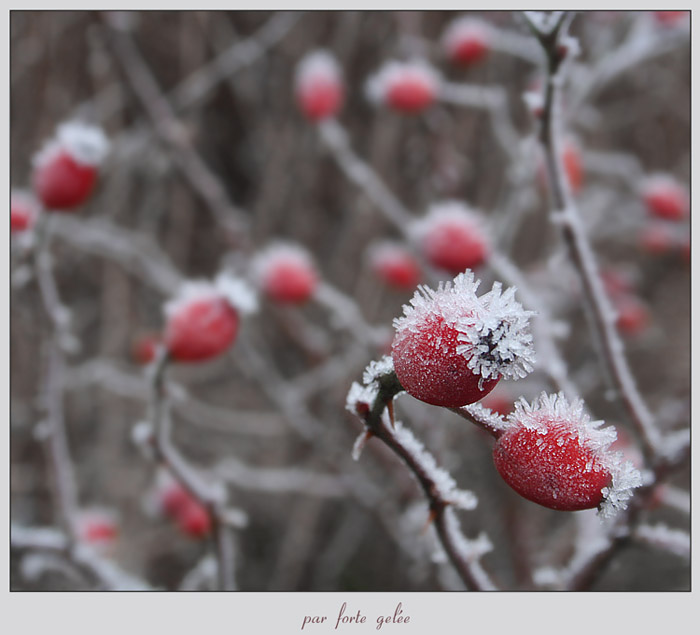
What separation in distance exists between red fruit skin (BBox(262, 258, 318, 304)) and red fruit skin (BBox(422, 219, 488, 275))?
0.32m

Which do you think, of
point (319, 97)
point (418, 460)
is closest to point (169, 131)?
point (319, 97)

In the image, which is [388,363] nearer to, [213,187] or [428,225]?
[428,225]

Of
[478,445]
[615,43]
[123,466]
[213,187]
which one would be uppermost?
[615,43]

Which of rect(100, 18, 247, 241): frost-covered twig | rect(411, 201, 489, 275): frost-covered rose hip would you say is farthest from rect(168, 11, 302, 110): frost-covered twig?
rect(411, 201, 489, 275): frost-covered rose hip

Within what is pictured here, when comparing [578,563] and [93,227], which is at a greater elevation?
[93,227]

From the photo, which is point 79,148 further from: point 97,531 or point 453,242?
point 97,531

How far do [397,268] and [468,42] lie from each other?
0.55 m

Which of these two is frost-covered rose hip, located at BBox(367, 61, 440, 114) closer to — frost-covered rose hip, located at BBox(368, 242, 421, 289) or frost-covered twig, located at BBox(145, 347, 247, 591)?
frost-covered rose hip, located at BBox(368, 242, 421, 289)

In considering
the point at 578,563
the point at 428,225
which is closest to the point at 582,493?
the point at 578,563

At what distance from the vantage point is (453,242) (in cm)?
93

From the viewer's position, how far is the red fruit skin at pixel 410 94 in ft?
4.40

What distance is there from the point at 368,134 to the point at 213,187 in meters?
0.80

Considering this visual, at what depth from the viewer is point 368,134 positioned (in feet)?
6.90

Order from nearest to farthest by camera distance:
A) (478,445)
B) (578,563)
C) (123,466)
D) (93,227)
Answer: (578,563) < (478,445) < (93,227) < (123,466)
